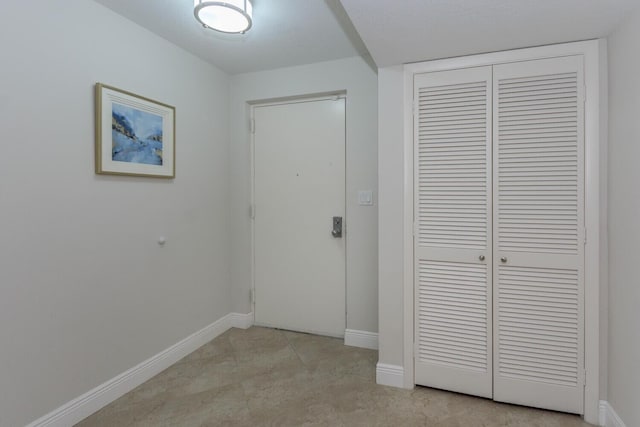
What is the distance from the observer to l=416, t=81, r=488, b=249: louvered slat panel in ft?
6.72

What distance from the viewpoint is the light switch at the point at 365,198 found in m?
2.76

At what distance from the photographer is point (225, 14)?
1.91 m

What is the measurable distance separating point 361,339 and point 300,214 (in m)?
1.20

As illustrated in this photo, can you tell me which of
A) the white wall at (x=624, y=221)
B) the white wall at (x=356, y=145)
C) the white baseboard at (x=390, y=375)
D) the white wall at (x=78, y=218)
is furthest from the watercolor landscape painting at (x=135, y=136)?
the white wall at (x=624, y=221)

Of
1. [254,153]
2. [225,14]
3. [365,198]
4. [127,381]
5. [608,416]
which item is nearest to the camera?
[608,416]

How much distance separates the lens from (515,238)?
2.00 metres

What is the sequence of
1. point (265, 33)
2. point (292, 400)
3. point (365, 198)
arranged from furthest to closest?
point (365, 198) → point (265, 33) → point (292, 400)

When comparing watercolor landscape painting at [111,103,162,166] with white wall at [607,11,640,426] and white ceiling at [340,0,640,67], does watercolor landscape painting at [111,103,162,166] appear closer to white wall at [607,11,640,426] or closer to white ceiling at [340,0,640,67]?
white ceiling at [340,0,640,67]

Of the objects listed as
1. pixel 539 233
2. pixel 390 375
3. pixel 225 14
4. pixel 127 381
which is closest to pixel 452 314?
pixel 390 375

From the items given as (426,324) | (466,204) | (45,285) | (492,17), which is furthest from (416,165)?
(45,285)

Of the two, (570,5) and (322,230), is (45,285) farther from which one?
(570,5)

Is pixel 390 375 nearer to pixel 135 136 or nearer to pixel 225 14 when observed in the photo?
pixel 135 136

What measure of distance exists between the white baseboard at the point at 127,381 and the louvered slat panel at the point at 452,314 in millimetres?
1779

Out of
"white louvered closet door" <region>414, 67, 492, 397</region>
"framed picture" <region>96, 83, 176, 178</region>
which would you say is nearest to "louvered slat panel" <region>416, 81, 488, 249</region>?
"white louvered closet door" <region>414, 67, 492, 397</region>
